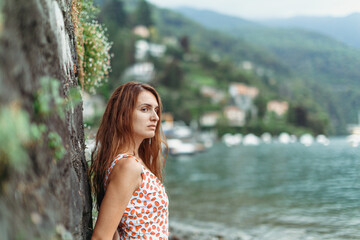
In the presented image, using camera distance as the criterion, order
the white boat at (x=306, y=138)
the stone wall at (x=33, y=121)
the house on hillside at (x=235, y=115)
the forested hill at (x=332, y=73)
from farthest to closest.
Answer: the house on hillside at (x=235, y=115)
the white boat at (x=306, y=138)
the forested hill at (x=332, y=73)
the stone wall at (x=33, y=121)

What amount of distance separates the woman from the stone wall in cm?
52

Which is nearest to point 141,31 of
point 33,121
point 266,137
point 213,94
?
point 213,94

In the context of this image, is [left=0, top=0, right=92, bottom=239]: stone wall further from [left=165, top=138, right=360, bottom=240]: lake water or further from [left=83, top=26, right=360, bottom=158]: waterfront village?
[left=83, top=26, right=360, bottom=158]: waterfront village

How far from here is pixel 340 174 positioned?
2733 centimetres

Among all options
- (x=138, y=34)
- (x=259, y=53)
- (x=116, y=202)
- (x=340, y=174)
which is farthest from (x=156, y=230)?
(x=259, y=53)

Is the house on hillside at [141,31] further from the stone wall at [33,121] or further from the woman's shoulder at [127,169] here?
the stone wall at [33,121]

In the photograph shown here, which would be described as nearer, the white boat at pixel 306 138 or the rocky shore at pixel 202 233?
the rocky shore at pixel 202 233

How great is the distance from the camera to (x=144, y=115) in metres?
2.86

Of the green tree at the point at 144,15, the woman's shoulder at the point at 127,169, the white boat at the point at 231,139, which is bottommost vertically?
the white boat at the point at 231,139

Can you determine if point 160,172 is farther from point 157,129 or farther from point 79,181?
point 79,181

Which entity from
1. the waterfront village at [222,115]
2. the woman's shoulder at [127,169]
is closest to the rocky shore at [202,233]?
the woman's shoulder at [127,169]

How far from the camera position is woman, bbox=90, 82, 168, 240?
2416 mm

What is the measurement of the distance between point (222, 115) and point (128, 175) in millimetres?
116974

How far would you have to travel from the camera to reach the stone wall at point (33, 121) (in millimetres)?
1168
